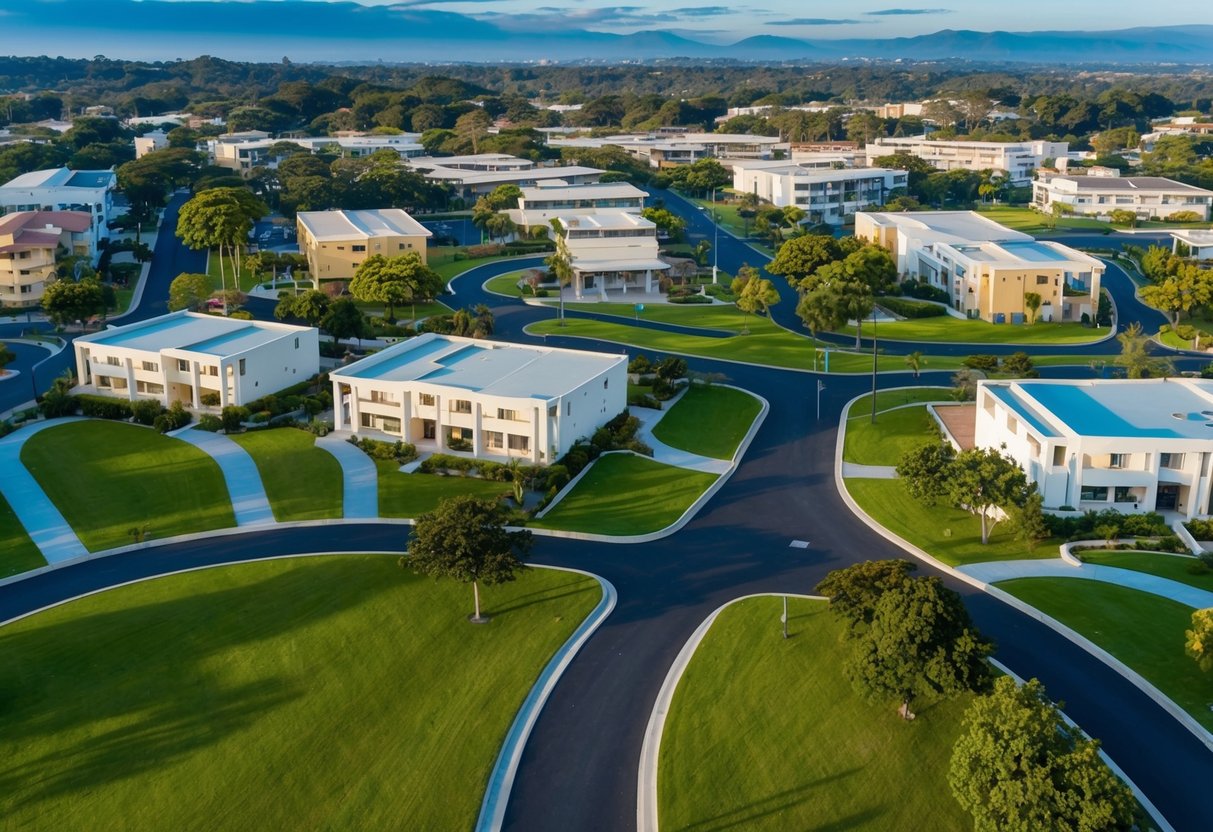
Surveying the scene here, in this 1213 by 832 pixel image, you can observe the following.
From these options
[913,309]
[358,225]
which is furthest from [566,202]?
[913,309]

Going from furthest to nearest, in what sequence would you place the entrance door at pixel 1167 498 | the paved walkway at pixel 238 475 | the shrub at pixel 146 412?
the shrub at pixel 146 412 → the paved walkway at pixel 238 475 → the entrance door at pixel 1167 498

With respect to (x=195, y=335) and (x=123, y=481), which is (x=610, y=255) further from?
(x=123, y=481)

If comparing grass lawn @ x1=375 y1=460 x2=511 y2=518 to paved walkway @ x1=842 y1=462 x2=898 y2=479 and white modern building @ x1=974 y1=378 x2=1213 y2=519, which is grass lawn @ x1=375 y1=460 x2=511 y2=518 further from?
white modern building @ x1=974 y1=378 x2=1213 y2=519

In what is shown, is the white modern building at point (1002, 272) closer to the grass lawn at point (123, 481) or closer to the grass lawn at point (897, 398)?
the grass lawn at point (897, 398)

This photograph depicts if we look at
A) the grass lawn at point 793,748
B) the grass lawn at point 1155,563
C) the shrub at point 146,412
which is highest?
the shrub at point 146,412

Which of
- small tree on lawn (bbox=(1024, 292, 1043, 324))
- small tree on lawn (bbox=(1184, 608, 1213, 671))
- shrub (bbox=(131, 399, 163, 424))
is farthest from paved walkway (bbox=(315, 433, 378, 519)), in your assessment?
small tree on lawn (bbox=(1024, 292, 1043, 324))

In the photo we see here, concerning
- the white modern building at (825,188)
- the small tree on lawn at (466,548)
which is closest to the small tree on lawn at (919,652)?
the small tree on lawn at (466,548)

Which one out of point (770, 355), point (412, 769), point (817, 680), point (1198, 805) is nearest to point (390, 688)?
point (412, 769)
